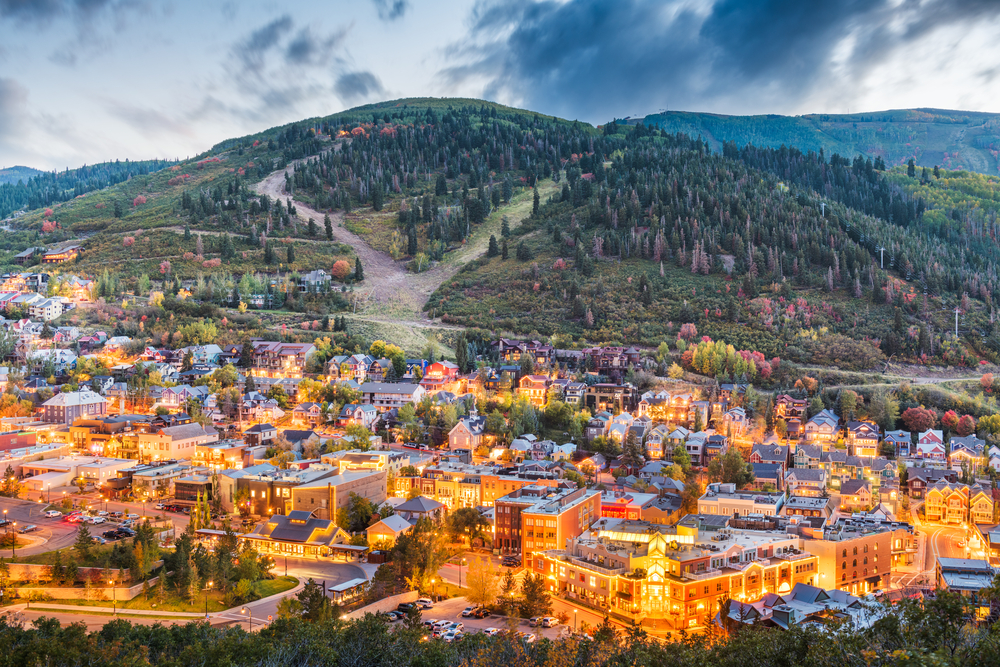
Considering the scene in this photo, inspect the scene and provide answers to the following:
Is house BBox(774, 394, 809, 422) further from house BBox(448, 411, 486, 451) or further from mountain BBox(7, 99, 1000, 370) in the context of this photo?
house BBox(448, 411, 486, 451)

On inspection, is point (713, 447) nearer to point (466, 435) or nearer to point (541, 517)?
point (466, 435)

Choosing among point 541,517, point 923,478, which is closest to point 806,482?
point 923,478

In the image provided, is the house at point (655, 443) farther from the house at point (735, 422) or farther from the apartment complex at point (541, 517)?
the apartment complex at point (541, 517)

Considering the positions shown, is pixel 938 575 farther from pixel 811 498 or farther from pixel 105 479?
pixel 105 479

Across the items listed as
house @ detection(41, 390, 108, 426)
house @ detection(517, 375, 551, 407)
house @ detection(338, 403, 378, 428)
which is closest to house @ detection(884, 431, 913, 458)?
house @ detection(517, 375, 551, 407)

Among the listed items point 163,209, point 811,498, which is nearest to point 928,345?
point 811,498

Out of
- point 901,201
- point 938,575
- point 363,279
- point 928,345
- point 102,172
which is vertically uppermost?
point 102,172

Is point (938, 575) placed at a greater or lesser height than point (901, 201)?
lesser
